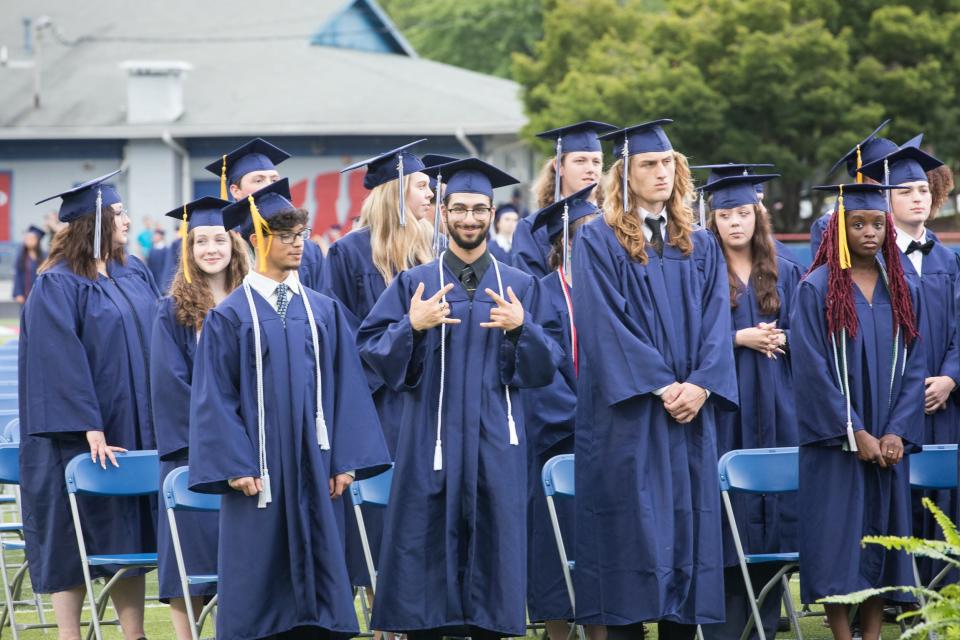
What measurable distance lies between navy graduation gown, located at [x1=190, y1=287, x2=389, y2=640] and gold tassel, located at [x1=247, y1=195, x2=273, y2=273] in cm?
13

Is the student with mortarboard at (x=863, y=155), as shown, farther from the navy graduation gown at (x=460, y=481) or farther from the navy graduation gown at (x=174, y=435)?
the navy graduation gown at (x=174, y=435)

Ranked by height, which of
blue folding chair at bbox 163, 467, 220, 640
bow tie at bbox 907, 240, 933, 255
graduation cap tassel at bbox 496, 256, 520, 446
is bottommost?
blue folding chair at bbox 163, 467, 220, 640

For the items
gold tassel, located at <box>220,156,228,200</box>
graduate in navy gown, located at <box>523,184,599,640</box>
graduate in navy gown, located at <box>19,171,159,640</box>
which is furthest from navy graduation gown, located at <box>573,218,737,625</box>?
graduate in navy gown, located at <box>19,171,159,640</box>

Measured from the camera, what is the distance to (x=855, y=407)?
6.70 meters

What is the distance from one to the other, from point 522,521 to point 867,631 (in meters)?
1.56

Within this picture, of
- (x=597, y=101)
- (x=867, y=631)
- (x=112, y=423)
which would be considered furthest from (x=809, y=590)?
(x=597, y=101)

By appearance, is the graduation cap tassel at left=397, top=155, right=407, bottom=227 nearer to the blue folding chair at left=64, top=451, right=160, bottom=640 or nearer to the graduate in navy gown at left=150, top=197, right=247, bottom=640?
the graduate in navy gown at left=150, top=197, right=247, bottom=640

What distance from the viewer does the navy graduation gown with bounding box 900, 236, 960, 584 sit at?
728 cm

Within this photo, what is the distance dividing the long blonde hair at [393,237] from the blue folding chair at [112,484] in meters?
1.53

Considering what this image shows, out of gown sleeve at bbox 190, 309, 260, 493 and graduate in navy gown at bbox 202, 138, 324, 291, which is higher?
graduate in navy gown at bbox 202, 138, 324, 291

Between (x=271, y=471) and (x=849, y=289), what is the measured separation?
2.51m

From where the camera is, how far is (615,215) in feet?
21.5

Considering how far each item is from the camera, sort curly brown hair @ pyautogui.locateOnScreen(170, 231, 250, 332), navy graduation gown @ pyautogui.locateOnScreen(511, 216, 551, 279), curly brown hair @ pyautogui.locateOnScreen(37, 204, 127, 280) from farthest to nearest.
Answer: navy graduation gown @ pyautogui.locateOnScreen(511, 216, 551, 279) < curly brown hair @ pyautogui.locateOnScreen(37, 204, 127, 280) < curly brown hair @ pyautogui.locateOnScreen(170, 231, 250, 332)

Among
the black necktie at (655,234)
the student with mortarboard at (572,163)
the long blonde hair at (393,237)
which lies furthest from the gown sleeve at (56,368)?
the black necktie at (655,234)
